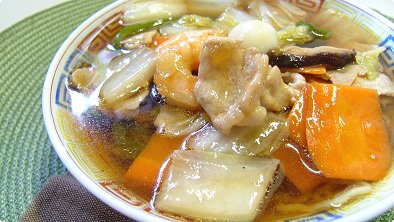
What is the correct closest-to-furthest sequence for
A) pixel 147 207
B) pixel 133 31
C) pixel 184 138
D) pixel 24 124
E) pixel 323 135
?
pixel 147 207 → pixel 323 135 → pixel 184 138 → pixel 24 124 → pixel 133 31

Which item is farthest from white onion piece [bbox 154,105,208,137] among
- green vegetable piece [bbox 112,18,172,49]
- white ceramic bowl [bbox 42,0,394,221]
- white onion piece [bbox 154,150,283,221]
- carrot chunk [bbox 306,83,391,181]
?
green vegetable piece [bbox 112,18,172,49]

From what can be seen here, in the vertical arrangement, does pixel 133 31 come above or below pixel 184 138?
above

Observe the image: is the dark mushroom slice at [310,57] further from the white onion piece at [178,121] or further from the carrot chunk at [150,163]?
the carrot chunk at [150,163]

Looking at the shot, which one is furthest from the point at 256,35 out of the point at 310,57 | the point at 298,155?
the point at 298,155

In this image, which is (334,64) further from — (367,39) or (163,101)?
(163,101)

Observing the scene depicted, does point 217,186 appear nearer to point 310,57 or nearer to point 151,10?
point 310,57

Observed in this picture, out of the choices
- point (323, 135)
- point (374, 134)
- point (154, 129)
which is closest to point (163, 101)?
point (154, 129)
